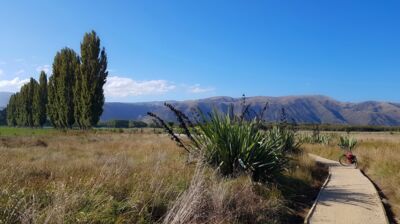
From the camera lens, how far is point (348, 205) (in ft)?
30.0

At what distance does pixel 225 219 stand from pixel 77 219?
2280mm

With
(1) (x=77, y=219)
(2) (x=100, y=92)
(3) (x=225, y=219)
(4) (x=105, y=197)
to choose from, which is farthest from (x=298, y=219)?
(2) (x=100, y=92)

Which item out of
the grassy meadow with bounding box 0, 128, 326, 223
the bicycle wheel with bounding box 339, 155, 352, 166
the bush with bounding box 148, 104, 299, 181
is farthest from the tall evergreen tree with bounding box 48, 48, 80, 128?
the grassy meadow with bounding box 0, 128, 326, 223

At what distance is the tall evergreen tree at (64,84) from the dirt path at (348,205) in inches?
1733

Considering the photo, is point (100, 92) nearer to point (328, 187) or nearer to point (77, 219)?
point (328, 187)

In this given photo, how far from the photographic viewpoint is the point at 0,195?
502 centimetres

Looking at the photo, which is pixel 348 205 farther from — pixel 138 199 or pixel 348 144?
pixel 348 144

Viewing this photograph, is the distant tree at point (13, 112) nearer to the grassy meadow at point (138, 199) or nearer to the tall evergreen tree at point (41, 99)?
the tall evergreen tree at point (41, 99)

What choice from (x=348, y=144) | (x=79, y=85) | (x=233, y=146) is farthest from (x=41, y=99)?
(x=233, y=146)

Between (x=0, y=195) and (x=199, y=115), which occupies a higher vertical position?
(x=199, y=115)

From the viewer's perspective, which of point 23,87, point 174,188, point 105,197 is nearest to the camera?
point 105,197

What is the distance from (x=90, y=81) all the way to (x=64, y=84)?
21.3 ft

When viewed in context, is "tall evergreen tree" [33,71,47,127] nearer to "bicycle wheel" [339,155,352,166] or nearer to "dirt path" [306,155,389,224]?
"bicycle wheel" [339,155,352,166]

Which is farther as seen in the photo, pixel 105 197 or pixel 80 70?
pixel 80 70
